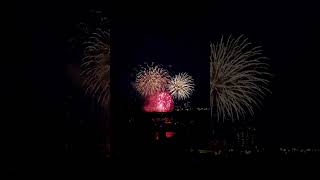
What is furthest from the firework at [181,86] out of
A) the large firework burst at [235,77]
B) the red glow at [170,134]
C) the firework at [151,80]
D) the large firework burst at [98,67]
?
the large firework burst at [98,67]

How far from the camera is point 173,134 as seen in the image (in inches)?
213

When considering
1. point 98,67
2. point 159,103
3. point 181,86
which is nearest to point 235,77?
point 181,86

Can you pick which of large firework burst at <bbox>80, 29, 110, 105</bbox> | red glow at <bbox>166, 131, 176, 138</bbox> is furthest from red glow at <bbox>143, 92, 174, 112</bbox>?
large firework burst at <bbox>80, 29, 110, 105</bbox>

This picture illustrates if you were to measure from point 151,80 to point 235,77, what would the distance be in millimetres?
1206

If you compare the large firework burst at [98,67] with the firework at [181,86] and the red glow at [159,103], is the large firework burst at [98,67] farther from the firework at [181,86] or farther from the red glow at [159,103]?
the firework at [181,86]

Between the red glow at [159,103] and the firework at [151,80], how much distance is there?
66 mm

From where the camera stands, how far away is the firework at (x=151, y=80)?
17.9ft

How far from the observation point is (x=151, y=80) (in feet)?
18.3

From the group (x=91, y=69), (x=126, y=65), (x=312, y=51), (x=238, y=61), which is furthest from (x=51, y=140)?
(x=312, y=51)

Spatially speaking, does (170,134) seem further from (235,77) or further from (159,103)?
(235,77)

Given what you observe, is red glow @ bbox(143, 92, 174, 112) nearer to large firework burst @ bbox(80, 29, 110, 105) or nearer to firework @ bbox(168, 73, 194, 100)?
A: firework @ bbox(168, 73, 194, 100)

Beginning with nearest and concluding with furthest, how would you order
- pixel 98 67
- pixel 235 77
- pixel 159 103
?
1. pixel 98 67
2. pixel 159 103
3. pixel 235 77

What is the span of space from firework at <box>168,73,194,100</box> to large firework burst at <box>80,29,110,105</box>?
91cm

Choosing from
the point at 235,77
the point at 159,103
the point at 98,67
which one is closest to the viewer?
the point at 98,67
